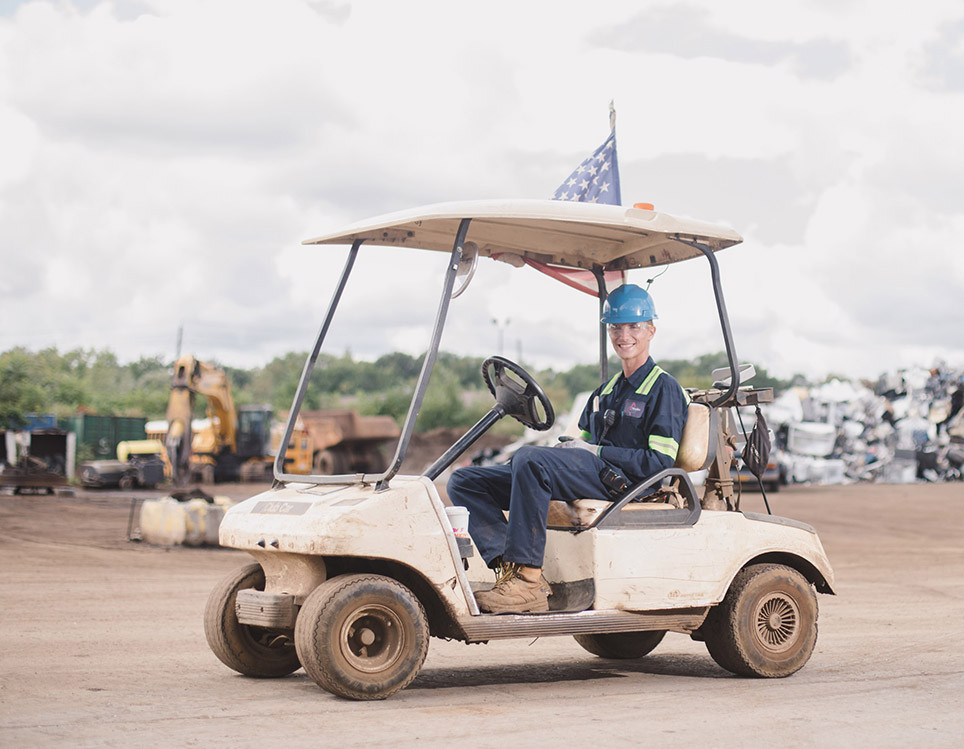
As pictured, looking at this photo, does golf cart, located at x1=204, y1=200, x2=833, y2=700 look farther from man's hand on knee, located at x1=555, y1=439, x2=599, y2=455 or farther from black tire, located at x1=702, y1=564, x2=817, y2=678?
man's hand on knee, located at x1=555, y1=439, x2=599, y2=455

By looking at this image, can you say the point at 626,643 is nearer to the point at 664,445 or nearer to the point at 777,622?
the point at 777,622

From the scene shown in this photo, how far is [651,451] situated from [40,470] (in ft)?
88.9

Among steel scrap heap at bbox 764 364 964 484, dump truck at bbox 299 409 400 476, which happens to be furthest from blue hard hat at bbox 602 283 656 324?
steel scrap heap at bbox 764 364 964 484

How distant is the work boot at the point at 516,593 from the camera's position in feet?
19.9

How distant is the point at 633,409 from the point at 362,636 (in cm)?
199

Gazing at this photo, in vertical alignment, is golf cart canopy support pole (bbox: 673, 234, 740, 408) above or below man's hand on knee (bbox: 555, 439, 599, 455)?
above

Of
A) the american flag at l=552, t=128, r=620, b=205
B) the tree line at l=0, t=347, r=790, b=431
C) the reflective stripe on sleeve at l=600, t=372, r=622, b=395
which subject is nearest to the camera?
the reflective stripe on sleeve at l=600, t=372, r=622, b=395

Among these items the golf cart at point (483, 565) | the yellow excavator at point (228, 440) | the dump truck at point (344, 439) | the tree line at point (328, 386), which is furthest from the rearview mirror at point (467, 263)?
the tree line at point (328, 386)

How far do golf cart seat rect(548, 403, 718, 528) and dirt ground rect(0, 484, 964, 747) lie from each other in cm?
88

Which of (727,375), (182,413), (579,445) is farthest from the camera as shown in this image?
(182,413)

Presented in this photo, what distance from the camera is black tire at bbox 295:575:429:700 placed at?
560cm

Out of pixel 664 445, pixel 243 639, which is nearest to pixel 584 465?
pixel 664 445

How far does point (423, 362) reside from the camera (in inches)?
236

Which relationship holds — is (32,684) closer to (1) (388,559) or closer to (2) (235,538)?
(2) (235,538)
